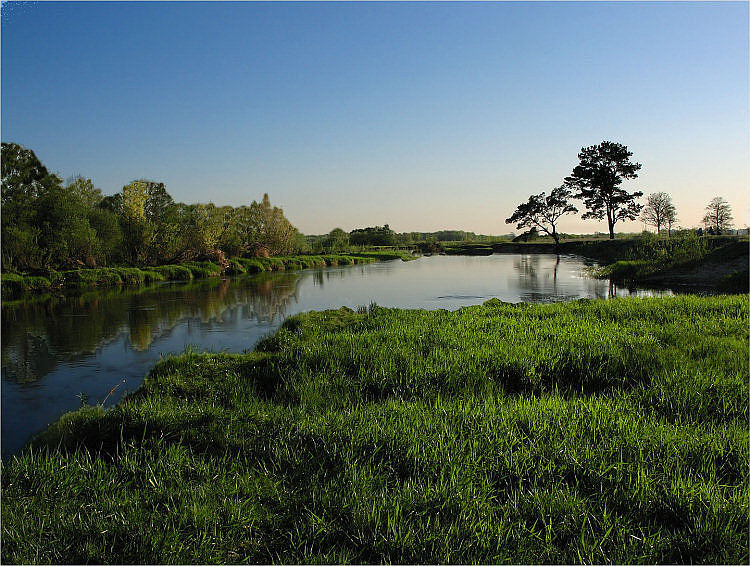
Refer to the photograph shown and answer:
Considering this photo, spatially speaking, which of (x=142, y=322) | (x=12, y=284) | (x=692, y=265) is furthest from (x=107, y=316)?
(x=692, y=265)

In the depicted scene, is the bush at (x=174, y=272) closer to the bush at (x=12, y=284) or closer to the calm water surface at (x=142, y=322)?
the calm water surface at (x=142, y=322)

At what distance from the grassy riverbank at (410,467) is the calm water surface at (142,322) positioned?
174cm

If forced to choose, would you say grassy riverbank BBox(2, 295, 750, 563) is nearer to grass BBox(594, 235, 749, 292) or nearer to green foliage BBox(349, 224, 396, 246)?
grass BBox(594, 235, 749, 292)

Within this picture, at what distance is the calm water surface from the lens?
6344 millimetres

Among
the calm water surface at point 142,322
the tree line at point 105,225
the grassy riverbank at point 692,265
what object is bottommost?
the calm water surface at point 142,322

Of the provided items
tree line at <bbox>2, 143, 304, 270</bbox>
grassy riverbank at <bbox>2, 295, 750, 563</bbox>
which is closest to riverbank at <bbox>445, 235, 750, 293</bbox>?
grassy riverbank at <bbox>2, 295, 750, 563</bbox>

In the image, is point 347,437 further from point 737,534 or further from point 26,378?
point 26,378

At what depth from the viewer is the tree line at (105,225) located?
20531 millimetres

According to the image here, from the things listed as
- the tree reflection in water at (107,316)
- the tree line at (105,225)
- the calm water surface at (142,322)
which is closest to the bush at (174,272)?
the tree line at (105,225)

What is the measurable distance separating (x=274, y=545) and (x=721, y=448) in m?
3.14

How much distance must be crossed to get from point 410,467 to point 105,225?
26776 millimetres

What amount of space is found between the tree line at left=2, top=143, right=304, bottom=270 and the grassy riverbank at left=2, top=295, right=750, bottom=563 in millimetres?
19704

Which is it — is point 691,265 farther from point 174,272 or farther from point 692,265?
point 174,272

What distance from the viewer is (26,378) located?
6988mm
